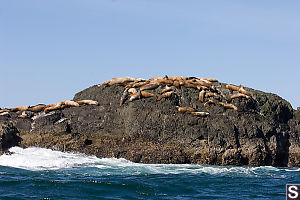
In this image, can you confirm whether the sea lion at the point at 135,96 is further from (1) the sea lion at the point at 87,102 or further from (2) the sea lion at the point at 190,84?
(2) the sea lion at the point at 190,84

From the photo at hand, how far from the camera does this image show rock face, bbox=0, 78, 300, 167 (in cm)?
2305

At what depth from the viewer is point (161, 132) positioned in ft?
77.9

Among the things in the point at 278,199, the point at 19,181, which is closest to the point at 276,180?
the point at 278,199

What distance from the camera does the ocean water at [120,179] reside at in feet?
46.7

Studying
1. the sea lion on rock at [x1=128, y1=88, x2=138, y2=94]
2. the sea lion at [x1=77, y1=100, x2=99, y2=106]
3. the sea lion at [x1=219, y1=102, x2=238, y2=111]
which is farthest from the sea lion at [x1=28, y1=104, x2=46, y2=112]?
the sea lion at [x1=219, y1=102, x2=238, y2=111]

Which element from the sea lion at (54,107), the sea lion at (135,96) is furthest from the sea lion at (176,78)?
the sea lion at (54,107)

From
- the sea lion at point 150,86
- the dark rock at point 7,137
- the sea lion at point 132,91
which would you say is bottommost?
the dark rock at point 7,137

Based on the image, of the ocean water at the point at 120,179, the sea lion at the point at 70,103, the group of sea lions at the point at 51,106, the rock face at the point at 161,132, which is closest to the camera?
the ocean water at the point at 120,179

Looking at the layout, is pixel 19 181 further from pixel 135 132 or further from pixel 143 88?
pixel 143 88

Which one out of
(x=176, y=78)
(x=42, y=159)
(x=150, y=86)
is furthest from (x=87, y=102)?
(x=42, y=159)

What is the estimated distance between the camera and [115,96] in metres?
26.3

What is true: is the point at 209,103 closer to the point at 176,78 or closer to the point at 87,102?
the point at 176,78

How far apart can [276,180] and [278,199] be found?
14.3 feet

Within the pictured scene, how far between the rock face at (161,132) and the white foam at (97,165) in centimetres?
86
